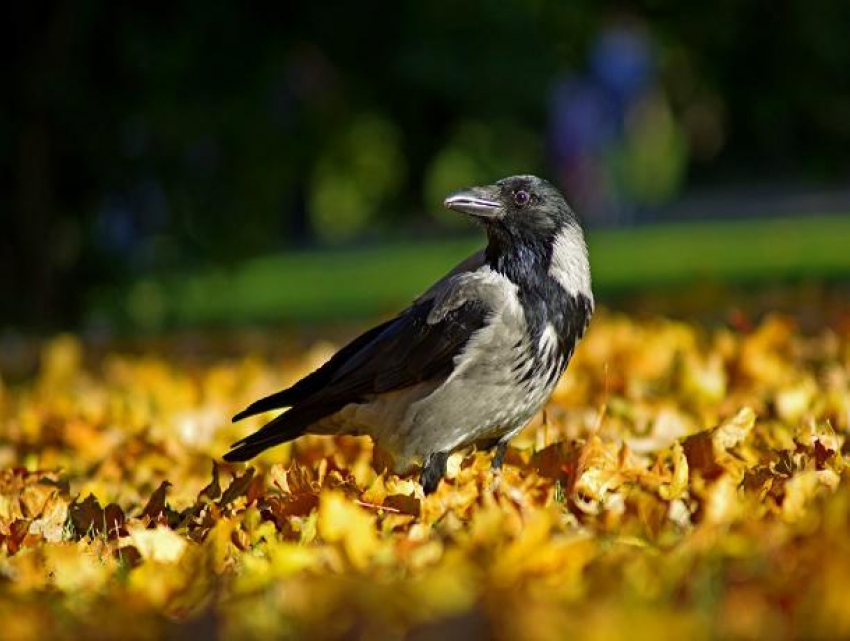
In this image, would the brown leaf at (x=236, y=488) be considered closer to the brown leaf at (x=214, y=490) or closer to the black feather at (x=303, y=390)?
the brown leaf at (x=214, y=490)

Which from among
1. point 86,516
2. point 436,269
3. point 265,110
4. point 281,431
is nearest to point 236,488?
point 86,516

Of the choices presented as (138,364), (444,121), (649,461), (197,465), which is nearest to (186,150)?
(444,121)

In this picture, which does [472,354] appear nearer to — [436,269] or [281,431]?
[281,431]

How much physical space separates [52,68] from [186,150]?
0.90m

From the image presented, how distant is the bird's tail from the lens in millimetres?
3871

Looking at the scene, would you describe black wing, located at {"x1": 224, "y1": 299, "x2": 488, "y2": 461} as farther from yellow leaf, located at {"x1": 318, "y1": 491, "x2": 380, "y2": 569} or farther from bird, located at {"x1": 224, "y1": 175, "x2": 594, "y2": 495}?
yellow leaf, located at {"x1": 318, "y1": 491, "x2": 380, "y2": 569}

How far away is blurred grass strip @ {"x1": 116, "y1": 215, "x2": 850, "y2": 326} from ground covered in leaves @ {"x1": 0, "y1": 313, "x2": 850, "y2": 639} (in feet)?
13.0

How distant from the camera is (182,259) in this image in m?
9.50

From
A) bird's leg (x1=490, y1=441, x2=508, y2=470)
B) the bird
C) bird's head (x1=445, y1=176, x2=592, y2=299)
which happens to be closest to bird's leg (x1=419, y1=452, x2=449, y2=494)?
the bird

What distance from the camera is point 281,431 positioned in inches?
153

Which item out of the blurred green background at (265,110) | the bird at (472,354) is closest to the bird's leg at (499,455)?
the bird at (472,354)

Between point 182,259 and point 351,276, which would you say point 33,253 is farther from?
point 351,276

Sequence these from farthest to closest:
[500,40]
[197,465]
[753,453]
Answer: [500,40]
[197,465]
[753,453]

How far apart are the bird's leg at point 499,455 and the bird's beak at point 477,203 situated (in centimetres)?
57
